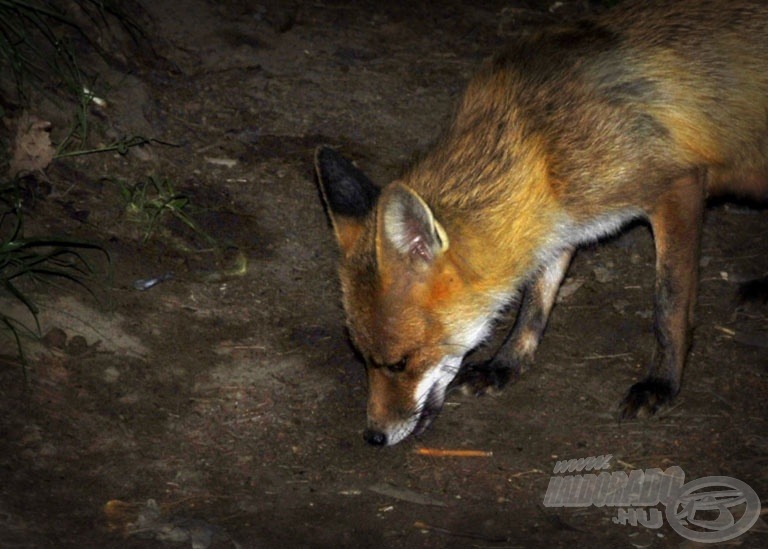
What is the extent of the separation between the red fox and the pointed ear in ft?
0.04

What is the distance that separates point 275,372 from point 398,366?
90cm

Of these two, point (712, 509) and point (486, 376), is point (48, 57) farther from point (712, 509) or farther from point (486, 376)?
point (712, 509)

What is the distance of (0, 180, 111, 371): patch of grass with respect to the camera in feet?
16.1

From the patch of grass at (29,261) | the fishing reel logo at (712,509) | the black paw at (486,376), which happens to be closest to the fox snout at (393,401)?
the black paw at (486,376)

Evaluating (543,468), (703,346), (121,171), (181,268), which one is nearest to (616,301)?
(703,346)

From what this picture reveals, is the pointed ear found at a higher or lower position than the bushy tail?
higher

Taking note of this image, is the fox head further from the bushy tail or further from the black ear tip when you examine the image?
the bushy tail

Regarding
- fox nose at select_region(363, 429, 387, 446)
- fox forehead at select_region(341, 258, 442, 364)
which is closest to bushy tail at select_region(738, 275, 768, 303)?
fox forehead at select_region(341, 258, 442, 364)

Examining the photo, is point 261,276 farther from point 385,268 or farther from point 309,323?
point 385,268

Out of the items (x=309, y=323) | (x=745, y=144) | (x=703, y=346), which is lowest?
(x=703, y=346)

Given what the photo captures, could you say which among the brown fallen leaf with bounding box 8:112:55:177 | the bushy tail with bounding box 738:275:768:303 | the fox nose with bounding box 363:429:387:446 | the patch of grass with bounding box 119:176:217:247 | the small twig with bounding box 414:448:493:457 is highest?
the brown fallen leaf with bounding box 8:112:55:177

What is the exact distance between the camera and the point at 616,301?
5.64 meters

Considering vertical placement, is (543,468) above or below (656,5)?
below

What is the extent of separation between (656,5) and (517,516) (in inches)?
104
